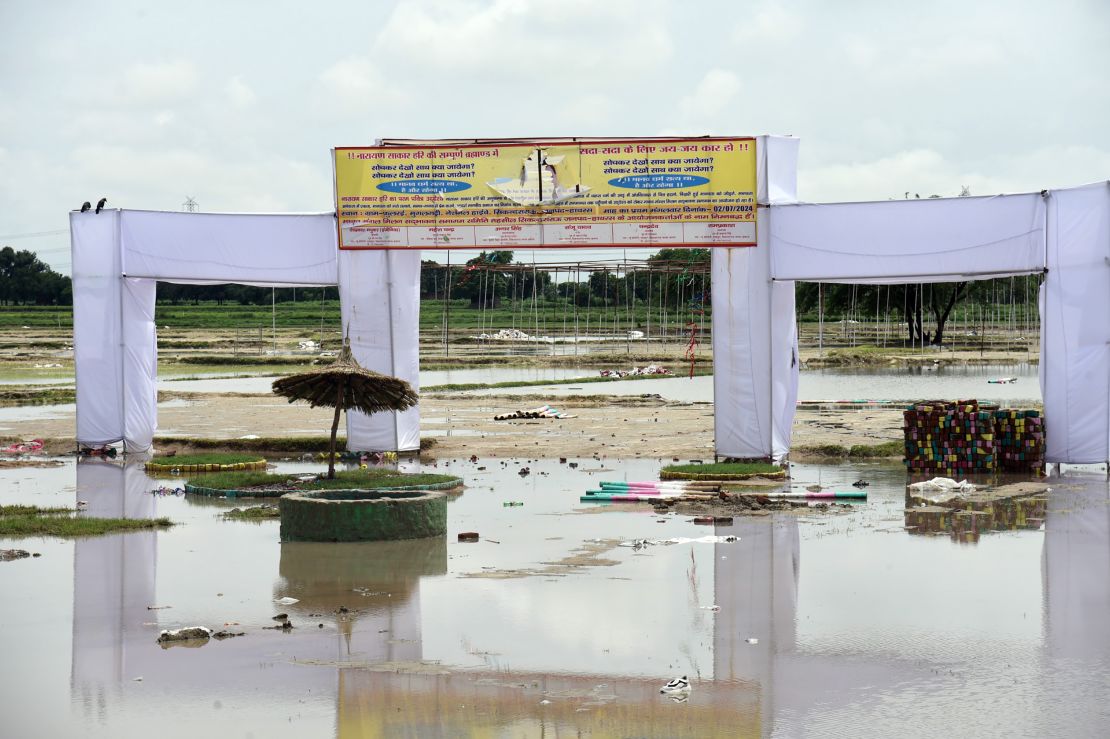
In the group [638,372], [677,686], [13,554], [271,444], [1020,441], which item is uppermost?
[638,372]

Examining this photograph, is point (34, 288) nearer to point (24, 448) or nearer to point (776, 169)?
point (24, 448)

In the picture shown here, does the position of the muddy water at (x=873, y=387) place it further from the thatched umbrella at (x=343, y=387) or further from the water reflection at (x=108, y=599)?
the water reflection at (x=108, y=599)

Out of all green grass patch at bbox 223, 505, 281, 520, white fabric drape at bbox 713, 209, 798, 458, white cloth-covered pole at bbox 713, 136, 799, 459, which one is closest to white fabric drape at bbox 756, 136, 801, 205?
white cloth-covered pole at bbox 713, 136, 799, 459

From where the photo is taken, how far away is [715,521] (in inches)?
568

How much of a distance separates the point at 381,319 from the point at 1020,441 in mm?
9426

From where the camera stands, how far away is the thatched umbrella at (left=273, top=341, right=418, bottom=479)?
53.9ft

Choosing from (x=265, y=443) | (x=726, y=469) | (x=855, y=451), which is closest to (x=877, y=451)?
(x=855, y=451)

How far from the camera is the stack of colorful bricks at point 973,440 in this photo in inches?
727

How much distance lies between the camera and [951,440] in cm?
1862

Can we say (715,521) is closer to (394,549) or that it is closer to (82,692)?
(394,549)

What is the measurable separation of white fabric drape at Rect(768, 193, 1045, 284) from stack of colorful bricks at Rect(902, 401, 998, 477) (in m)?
1.92

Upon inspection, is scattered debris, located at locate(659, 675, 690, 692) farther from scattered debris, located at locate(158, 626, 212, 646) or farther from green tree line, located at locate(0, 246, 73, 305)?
green tree line, located at locate(0, 246, 73, 305)

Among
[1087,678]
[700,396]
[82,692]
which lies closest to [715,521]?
[1087,678]

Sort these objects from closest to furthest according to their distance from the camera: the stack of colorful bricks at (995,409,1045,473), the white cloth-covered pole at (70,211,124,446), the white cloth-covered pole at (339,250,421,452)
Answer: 1. the stack of colorful bricks at (995,409,1045,473)
2. the white cloth-covered pole at (339,250,421,452)
3. the white cloth-covered pole at (70,211,124,446)
